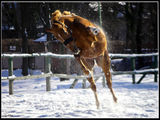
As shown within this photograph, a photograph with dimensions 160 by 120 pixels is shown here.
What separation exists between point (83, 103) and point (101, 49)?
3.59 metres

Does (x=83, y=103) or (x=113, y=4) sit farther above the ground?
(x=113, y=4)

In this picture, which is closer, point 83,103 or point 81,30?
point 81,30

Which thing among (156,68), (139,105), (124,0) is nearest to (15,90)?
(139,105)

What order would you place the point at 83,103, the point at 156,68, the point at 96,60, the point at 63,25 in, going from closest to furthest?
the point at 63,25 → the point at 96,60 → the point at 83,103 → the point at 156,68

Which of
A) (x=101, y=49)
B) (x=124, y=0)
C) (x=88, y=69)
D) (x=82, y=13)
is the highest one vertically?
(x=124, y=0)

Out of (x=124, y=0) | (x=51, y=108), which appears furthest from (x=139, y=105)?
(x=124, y=0)

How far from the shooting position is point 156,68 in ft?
31.6

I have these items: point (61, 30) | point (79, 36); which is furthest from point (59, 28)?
point (79, 36)

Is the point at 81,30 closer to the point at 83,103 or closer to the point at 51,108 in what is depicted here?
the point at 51,108

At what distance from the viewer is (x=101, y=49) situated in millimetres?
1234

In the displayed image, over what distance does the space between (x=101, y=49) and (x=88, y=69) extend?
0.50ft

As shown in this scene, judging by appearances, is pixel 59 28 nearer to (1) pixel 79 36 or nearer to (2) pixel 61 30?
(2) pixel 61 30

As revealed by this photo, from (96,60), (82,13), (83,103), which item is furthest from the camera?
(83,103)

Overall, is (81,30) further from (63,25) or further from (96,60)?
(96,60)
